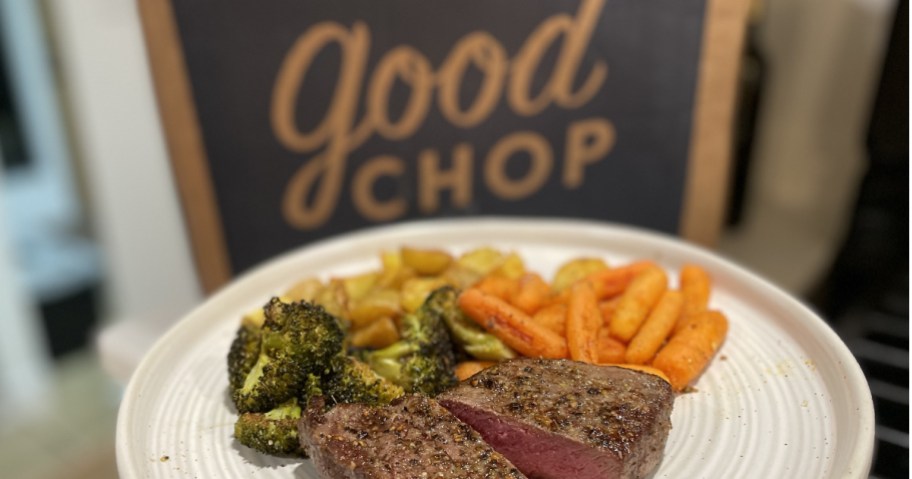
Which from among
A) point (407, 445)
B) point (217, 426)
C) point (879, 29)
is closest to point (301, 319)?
point (217, 426)

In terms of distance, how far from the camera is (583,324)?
161 centimetres

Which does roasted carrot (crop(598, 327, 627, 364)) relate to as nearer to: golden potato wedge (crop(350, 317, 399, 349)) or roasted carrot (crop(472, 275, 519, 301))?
roasted carrot (crop(472, 275, 519, 301))

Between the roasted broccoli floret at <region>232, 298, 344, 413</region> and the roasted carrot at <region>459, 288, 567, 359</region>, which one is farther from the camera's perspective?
the roasted carrot at <region>459, 288, 567, 359</region>

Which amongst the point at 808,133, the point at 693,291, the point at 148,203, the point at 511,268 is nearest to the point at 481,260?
the point at 511,268

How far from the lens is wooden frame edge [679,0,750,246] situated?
7.48 feet

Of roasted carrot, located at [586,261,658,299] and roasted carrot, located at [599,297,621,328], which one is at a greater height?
roasted carrot, located at [586,261,658,299]

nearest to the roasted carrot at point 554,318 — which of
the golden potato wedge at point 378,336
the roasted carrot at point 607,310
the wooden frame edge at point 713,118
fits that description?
the roasted carrot at point 607,310

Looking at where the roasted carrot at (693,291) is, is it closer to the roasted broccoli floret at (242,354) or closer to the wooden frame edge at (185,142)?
the roasted broccoli floret at (242,354)

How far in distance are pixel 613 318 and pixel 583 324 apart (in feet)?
0.39

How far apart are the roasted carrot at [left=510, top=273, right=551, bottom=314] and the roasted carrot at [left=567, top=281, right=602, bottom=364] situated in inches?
3.3

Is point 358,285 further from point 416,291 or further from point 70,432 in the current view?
point 70,432

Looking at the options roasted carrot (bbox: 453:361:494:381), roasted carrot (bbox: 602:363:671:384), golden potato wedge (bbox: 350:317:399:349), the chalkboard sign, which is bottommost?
roasted carrot (bbox: 602:363:671:384)

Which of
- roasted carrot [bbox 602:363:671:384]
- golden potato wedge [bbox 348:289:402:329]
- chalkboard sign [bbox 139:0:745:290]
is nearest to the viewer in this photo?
roasted carrot [bbox 602:363:671:384]

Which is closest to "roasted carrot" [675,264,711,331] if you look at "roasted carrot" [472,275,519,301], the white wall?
"roasted carrot" [472,275,519,301]
